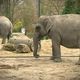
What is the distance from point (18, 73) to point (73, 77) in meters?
1.23

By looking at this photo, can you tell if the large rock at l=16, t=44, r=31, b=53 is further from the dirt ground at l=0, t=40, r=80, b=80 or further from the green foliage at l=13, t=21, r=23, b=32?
the green foliage at l=13, t=21, r=23, b=32

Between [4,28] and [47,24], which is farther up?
[47,24]

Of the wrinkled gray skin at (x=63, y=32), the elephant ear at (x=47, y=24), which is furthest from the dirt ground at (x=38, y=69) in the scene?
the elephant ear at (x=47, y=24)

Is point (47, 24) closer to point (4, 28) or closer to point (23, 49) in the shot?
point (23, 49)

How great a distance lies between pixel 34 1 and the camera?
89.0 feet

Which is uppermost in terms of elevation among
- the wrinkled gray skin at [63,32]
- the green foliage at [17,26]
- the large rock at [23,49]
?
the wrinkled gray skin at [63,32]

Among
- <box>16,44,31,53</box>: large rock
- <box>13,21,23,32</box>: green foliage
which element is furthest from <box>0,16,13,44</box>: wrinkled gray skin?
<box>13,21,23,32</box>: green foliage

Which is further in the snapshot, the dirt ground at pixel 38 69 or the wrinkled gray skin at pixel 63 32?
the wrinkled gray skin at pixel 63 32

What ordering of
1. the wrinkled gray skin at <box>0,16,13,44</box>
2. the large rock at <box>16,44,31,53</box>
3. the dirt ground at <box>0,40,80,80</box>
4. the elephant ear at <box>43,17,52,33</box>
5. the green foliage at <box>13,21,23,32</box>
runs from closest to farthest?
the dirt ground at <box>0,40,80,80</box>
the elephant ear at <box>43,17,52,33</box>
the large rock at <box>16,44,31,53</box>
the wrinkled gray skin at <box>0,16,13,44</box>
the green foliage at <box>13,21,23,32</box>

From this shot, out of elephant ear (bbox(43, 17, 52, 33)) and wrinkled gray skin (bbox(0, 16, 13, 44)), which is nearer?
elephant ear (bbox(43, 17, 52, 33))

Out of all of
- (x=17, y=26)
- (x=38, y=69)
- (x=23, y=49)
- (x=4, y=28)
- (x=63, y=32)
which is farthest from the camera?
(x=17, y=26)

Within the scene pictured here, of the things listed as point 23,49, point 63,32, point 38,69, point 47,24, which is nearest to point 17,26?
Answer: point 23,49

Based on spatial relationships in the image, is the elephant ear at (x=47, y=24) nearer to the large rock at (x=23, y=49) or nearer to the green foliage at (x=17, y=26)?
the large rock at (x=23, y=49)

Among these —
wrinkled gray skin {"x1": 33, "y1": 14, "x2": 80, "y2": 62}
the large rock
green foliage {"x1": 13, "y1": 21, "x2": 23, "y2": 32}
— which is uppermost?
wrinkled gray skin {"x1": 33, "y1": 14, "x2": 80, "y2": 62}
